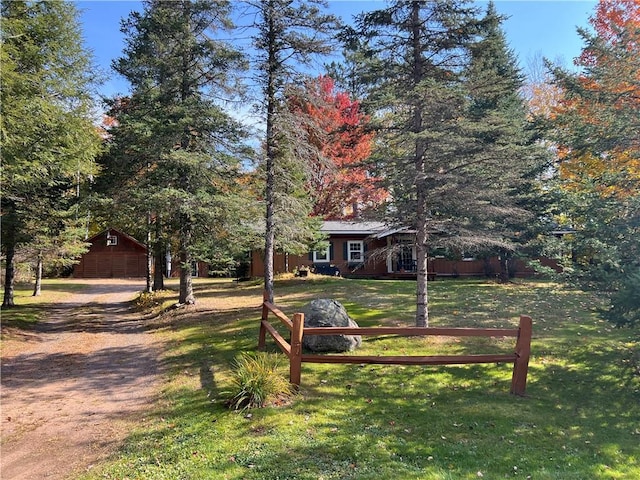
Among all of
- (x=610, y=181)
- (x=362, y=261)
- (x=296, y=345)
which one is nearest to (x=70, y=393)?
(x=296, y=345)

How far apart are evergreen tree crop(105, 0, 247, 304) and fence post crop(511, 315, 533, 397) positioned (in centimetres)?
930

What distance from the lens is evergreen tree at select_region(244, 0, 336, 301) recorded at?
12680 mm

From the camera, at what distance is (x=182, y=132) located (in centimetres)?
1337

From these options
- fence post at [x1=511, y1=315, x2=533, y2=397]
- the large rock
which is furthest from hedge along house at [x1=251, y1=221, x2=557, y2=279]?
fence post at [x1=511, y1=315, x2=533, y2=397]

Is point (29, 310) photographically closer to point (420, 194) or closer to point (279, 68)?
point (279, 68)

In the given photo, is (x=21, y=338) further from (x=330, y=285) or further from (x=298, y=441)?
(x=330, y=285)

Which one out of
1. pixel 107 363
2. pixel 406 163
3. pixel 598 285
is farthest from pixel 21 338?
pixel 598 285

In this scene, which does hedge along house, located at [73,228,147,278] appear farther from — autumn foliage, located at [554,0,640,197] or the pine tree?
autumn foliage, located at [554,0,640,197]

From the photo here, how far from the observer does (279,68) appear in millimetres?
12992

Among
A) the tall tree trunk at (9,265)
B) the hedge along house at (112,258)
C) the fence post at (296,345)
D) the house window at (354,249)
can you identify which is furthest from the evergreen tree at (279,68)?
the hedge along house at (112,258)

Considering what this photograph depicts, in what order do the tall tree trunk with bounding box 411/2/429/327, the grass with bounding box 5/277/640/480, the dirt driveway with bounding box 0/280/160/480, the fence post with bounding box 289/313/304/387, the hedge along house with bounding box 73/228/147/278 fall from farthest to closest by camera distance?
1. the hedge along house with bounding box 73/228/147/278
2. the tall tree trunk with bounding box 411/2/429/327
3. the fence post with bounding box 289/313/304/387
4. the dirt driveway with bounding box 0/280/160/480
5. the grass with bounding box 5/277/640/480

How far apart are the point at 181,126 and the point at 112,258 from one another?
1171 inches

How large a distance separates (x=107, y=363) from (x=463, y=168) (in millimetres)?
9147

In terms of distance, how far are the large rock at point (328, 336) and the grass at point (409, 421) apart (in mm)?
554
